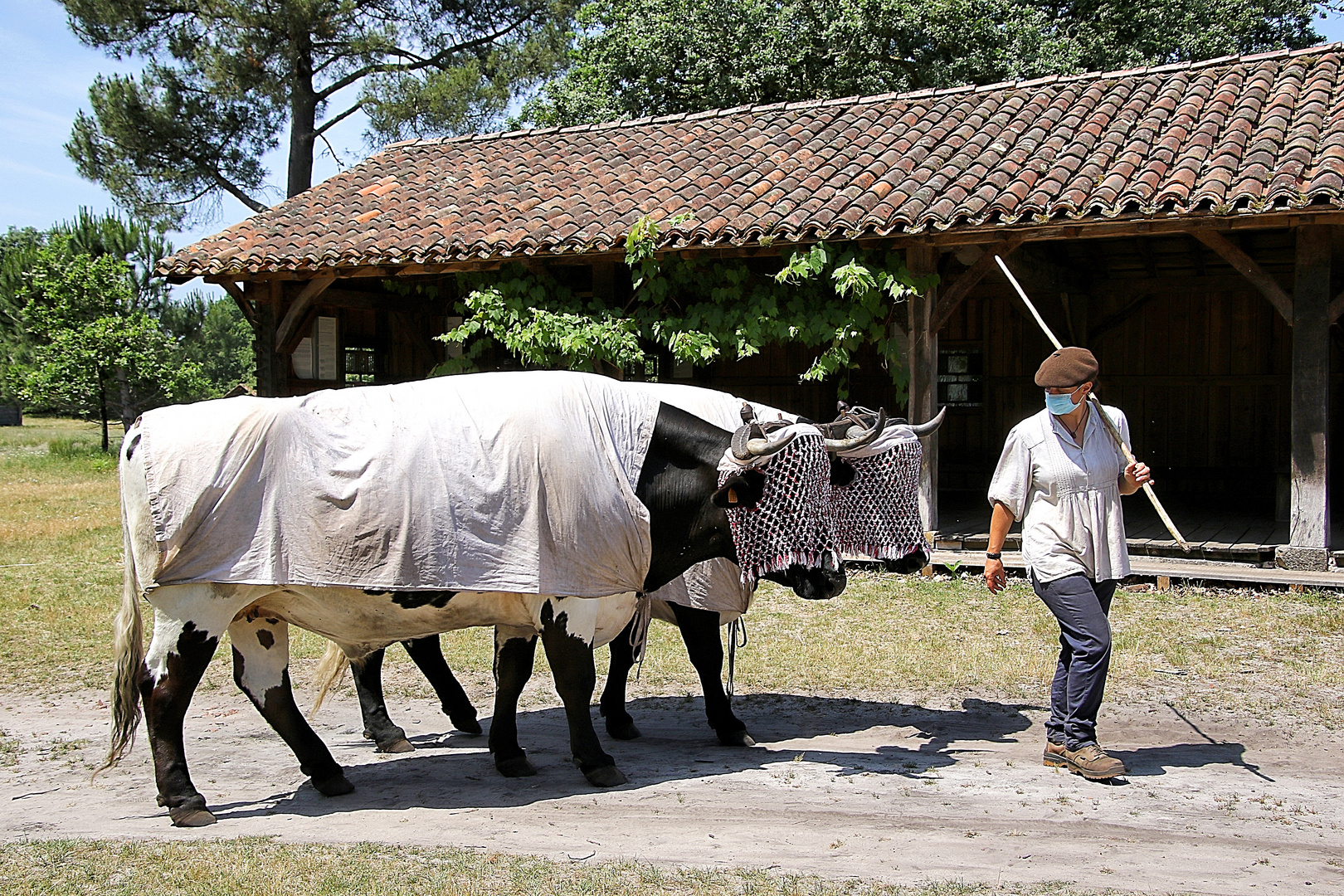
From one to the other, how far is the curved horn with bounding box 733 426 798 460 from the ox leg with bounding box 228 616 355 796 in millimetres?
2229

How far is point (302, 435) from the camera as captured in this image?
4.86 metres

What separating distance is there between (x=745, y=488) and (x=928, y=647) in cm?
324

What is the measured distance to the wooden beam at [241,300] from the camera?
12670mm

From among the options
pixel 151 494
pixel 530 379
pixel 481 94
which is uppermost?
pixel 481 94

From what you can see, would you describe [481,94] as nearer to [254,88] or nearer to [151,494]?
[254,88]

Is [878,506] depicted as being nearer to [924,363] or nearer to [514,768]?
[514,768]

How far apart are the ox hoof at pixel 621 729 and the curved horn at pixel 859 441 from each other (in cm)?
190

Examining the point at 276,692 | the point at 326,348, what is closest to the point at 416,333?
the point at 326,348

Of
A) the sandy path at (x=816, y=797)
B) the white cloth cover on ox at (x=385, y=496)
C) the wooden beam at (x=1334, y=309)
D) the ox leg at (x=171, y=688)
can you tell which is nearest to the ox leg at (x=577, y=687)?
the sandy path at (x=816, y=797)

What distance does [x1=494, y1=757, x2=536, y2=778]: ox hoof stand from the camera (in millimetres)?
5285

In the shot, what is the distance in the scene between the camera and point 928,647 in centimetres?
776

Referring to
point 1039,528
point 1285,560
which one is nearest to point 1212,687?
point 1039,528

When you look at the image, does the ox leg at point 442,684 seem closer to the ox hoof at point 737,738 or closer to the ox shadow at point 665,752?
the ox shadow at point 665,752

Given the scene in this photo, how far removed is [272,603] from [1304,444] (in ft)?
27.2
